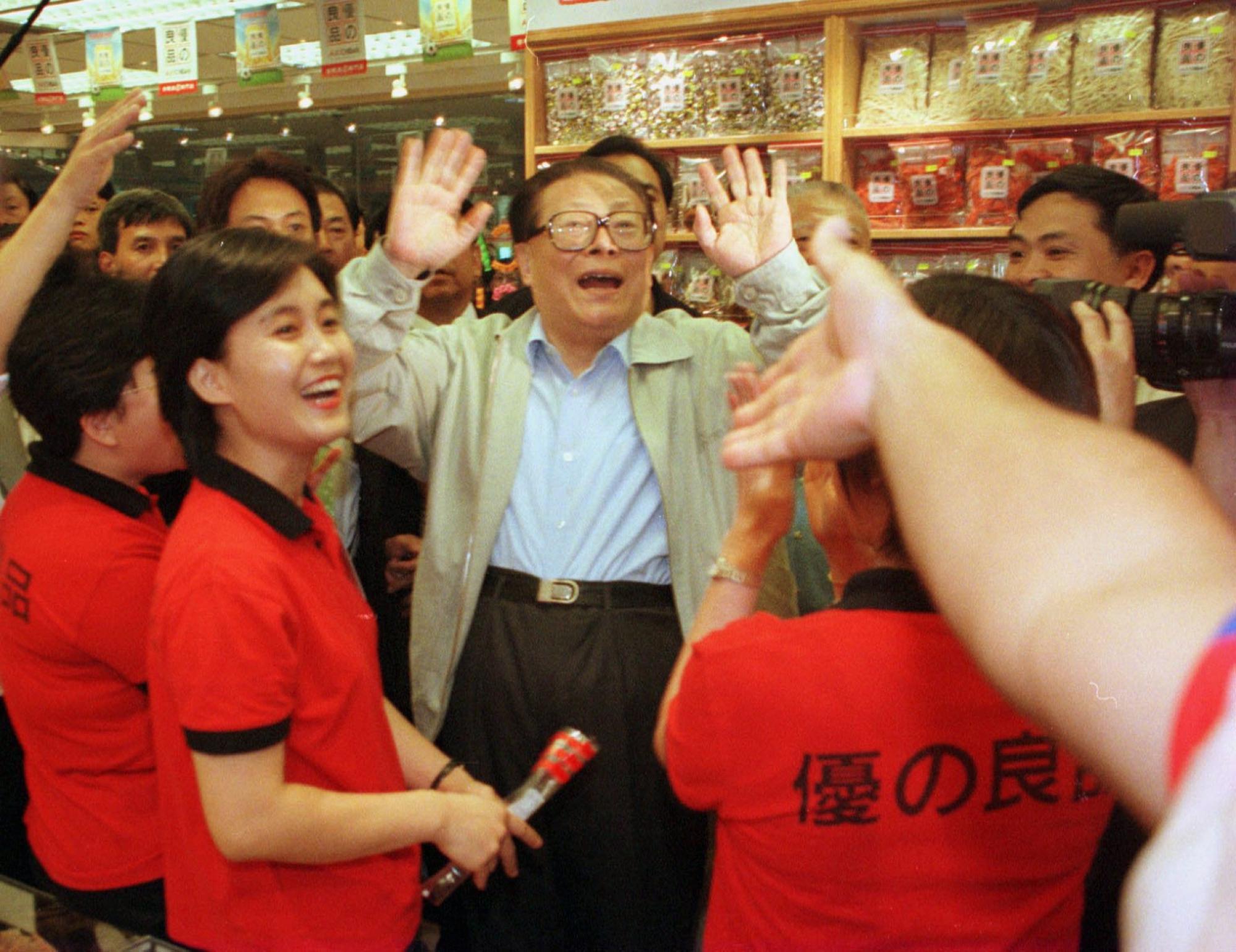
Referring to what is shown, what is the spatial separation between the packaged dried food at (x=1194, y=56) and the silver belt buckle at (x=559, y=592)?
2391 millimetres

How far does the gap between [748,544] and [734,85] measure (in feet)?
9.13

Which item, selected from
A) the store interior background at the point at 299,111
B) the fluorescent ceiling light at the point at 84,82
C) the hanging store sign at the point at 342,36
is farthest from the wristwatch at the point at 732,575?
the fluorescent ceiling light at the point at 84,82

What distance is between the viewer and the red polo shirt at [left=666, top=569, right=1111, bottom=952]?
0.96m

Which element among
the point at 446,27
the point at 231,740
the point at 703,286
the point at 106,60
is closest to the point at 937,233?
the point at 703,286

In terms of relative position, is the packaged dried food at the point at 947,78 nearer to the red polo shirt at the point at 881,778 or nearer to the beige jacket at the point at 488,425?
the beige jacket at the point at 488,425

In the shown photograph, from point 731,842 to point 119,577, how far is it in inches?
33.2

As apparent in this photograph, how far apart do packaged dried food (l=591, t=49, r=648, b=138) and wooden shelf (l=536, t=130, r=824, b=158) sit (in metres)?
0.08

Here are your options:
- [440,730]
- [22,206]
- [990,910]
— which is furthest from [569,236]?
[22,206]

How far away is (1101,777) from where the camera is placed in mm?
410

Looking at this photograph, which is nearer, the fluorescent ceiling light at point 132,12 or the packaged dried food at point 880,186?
the packaged dried food at point 880,186

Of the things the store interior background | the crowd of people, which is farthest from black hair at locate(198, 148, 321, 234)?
the store interior background

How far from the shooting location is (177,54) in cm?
508

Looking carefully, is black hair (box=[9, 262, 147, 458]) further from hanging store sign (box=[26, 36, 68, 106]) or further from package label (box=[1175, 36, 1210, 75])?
hanging store sign (box=[26, 36, 68, 106])

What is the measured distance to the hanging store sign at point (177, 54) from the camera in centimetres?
504
